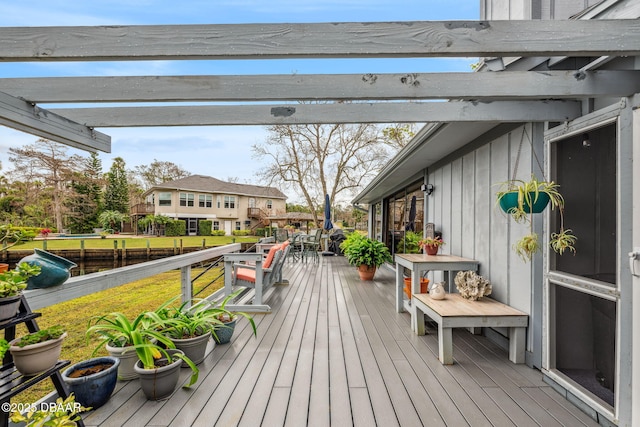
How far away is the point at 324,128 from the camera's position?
15945 mm

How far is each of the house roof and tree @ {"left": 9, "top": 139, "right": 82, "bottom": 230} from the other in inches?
243

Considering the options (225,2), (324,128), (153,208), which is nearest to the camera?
(225,2)

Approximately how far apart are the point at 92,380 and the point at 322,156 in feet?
50.7

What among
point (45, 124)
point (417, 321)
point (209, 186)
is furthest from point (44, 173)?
point (417, 321)

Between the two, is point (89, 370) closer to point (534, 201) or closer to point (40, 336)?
point (40, 336)

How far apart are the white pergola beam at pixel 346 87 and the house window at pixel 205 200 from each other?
89.9ft

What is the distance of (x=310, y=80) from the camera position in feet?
5.86

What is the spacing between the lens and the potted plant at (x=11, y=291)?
1341 mm

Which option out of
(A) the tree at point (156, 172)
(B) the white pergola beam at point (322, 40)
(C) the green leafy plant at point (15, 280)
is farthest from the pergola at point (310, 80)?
(A) the tree at point (156, 172)

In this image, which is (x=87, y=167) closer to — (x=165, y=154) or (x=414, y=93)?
(x=165, y=154)

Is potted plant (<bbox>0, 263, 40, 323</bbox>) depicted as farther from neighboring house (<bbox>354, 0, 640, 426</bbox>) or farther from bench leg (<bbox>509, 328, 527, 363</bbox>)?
bench leg (<bbox>509, 328, 527, 363</bbox>)

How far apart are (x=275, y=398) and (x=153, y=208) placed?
29.3 m

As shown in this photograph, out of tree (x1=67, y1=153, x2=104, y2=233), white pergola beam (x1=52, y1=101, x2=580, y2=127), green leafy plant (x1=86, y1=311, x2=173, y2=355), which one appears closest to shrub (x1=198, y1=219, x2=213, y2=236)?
tree (x1=67, y1=153, x2=104, y2=233)

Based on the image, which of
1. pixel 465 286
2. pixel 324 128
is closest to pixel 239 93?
pixel 465 286
